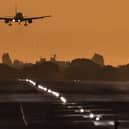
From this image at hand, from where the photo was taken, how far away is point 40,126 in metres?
59.8

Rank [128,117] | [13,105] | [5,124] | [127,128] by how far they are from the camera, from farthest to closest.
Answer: [13,105] → [128,117] → [5,124] → [127,128]

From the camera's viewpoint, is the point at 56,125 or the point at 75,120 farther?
the point at 75,120

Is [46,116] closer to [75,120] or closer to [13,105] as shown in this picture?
[75,120]

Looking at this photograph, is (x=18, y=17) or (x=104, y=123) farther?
(x=18, y=17)

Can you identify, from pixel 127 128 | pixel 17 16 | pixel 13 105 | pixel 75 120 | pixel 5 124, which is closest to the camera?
pixel 127 128

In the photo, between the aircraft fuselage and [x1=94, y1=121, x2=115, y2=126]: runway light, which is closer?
[x1=94, y1=121, x2=115, y2=126]: runway light

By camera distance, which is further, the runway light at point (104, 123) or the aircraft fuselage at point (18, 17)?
the aircraft fuselage at point (18, 17)

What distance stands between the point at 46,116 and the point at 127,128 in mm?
15540

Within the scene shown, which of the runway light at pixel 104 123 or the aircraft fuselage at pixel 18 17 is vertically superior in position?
the aircraft fuselage at pixel 18 17

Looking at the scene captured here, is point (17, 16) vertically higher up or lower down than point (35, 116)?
higher up

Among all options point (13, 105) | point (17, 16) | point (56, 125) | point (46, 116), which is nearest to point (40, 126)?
point (56, 125)

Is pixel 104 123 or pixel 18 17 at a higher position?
pixel 18 17

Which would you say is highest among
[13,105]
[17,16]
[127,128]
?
[17,16]

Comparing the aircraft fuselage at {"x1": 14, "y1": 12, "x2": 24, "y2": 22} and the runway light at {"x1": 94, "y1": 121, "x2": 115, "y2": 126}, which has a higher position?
the aircraft fuselage at {"x1": 14, "y1": 12, "x2": 24, "y2": 22}
